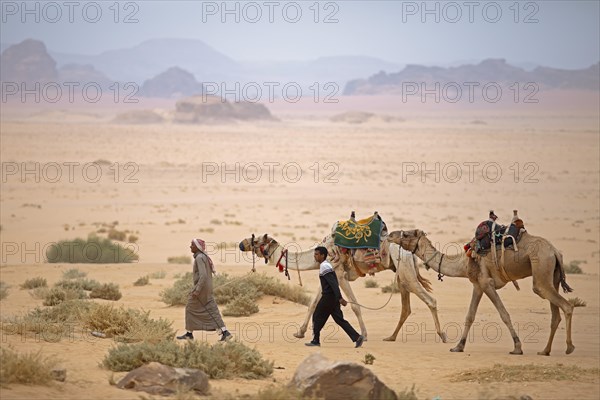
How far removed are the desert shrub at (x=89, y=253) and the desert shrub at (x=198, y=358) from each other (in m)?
15.2

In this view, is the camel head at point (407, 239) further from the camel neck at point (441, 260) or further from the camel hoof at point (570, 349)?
the camel hoof at point (570, 349)

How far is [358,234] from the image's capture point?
48.2 feet

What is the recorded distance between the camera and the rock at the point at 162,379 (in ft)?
32.6

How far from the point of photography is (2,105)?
516ft

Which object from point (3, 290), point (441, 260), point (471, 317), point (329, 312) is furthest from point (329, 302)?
point (3, 290)

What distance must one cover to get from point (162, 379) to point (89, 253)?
671 inches

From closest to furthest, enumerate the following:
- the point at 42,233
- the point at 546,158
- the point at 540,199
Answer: the point at 42,233, the point at 540,199, the point at 546,158

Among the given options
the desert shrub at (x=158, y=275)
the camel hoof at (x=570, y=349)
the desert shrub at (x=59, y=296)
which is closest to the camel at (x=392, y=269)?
the camel hoof at (x=570, y=349)

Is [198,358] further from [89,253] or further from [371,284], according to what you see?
[89,253]

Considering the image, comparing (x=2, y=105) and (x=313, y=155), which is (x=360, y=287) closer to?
(x=313, y=155)

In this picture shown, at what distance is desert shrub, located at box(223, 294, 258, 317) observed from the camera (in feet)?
57.2

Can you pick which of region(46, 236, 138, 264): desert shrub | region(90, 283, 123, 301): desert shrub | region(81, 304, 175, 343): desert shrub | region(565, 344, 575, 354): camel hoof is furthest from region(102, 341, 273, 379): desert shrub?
region(46, 236, 138, 264): desert shrub

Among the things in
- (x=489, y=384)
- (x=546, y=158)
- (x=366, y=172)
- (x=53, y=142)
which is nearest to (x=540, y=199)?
(x=366, y=172)

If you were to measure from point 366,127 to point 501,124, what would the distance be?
21663mm
